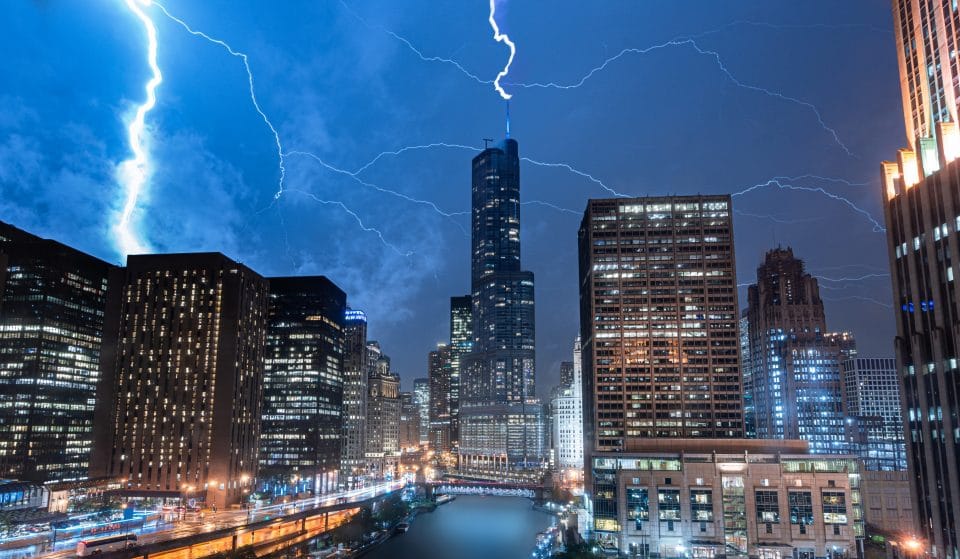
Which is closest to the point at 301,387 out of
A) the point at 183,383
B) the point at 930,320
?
the point at 183,383

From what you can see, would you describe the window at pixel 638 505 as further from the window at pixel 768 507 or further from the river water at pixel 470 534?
the river water at pixel 470 534

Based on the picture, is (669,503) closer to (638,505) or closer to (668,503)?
(668,503)

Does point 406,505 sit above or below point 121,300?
below

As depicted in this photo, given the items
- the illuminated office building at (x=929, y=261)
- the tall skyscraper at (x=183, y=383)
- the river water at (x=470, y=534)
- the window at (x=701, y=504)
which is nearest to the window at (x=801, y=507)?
the window at (x=701, y=504)

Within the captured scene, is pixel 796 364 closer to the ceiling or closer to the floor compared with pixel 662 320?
closer to the floor

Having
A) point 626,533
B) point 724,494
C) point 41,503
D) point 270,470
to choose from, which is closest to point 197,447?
point 41,503

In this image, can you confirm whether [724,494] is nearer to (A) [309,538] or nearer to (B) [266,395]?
(A) [309,538]
